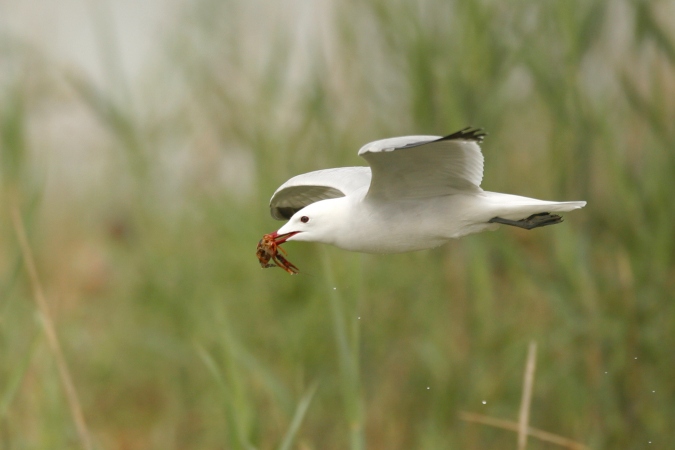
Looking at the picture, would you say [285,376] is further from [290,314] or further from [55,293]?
[55,293]

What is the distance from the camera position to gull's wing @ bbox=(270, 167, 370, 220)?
86.4 inches

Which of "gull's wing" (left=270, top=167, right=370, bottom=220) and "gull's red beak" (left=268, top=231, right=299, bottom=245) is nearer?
"gull's red beak" (left=268, top=231, right=299, bottom=245)

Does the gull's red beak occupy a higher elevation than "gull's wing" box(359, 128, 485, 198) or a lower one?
lower

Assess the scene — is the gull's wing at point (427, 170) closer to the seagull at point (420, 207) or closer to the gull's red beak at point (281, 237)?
the seagull at point (420, 207)

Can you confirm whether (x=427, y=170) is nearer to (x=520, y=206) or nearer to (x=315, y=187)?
(x=520, y=206)

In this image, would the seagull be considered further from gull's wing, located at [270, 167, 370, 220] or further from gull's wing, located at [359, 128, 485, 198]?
gull's wing, located at [270, 167, 370, 220]

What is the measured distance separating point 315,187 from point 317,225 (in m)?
0.41

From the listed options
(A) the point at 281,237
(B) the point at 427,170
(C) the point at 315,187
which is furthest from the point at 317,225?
(C) the point at 315,187

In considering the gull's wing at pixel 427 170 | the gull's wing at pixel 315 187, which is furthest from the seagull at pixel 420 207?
the gull's wing at pixel 315 187

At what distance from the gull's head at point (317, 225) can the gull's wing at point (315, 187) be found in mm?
126

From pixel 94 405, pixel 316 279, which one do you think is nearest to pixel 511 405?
pixel 316 279

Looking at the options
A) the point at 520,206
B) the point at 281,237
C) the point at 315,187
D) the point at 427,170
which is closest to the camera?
the point at 520,206

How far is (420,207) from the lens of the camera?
6.27 ft

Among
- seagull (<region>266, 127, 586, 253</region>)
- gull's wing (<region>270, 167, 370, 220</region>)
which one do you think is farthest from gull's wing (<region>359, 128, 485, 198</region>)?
gull's wing (<region>270, 167, 370, 220</region>)
